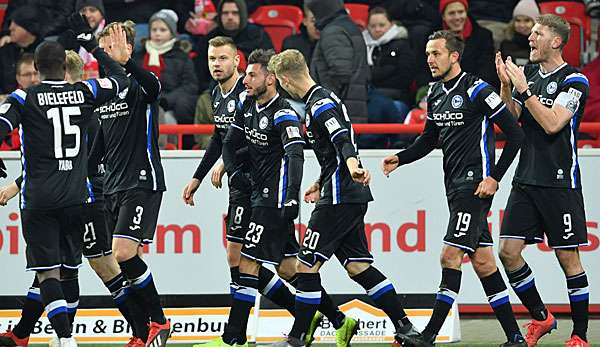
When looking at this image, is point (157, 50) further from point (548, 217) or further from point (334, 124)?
point (548, 217)

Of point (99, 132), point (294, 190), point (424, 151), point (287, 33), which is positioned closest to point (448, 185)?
point (424, 151)

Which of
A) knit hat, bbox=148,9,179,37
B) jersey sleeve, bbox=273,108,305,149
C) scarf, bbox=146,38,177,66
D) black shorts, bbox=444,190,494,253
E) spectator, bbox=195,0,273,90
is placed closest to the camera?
black shorts, bbox=444,190,494,253

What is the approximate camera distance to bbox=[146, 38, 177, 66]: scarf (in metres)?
14.6

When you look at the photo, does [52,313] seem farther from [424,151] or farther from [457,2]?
[457,2]

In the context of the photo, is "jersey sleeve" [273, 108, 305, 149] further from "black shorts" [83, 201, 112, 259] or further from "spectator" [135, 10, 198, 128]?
"spectator" [135, 10, 198, 128]

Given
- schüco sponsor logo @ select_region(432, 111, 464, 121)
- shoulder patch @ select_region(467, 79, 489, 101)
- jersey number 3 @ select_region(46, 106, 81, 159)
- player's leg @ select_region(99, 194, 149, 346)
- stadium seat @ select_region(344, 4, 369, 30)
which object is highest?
stadium seat @ select_region(344, 4, 369, 30)

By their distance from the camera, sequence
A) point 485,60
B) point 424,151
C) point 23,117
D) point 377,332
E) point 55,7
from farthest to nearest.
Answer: point 55,7 → point 485,60 → point 377,332 → point 424,151 → point 23,117

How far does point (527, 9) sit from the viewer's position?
569 inches

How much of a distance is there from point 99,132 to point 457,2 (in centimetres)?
540

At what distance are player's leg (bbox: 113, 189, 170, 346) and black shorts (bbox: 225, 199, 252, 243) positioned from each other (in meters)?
0.69

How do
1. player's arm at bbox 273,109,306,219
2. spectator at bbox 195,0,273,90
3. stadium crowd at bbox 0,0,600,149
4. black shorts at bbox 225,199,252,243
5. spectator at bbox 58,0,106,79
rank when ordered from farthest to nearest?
1. spectator at bbox 58,0,106,79
2. spectator at bbox 195,0,273,90
3. stadium crowd at bbox 0,0,600,149
4. black shorts at bbox 225,199,252,243
5. player's arm at bbox 273,109,306,219

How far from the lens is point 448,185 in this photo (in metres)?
9.83

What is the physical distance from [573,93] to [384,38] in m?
4.96

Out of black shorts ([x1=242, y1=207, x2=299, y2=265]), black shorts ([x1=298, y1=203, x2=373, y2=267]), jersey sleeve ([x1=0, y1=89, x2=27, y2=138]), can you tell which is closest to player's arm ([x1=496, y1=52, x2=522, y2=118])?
black shorts ([x1=298, y1=203, x2=373, y2=267])
